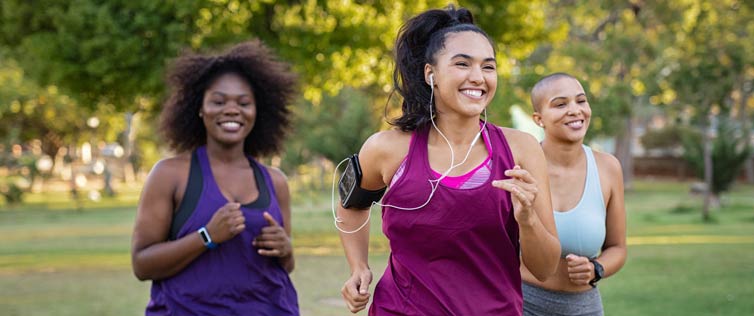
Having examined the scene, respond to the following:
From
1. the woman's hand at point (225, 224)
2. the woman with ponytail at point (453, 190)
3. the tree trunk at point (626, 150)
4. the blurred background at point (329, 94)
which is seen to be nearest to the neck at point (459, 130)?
the woman with ponytail at point (453, 190)

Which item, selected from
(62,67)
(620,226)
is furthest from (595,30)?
(620,226)

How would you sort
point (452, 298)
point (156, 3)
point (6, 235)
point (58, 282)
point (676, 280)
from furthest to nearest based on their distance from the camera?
point (6, 235) < point (156, 3) < point (58, 282) < point (676, 280) < point (452, 298)

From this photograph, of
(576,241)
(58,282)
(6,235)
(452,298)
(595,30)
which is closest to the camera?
(452,298)

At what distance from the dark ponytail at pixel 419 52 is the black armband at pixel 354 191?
0.73 feet

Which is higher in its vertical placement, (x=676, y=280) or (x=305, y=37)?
(x=305, y=37)

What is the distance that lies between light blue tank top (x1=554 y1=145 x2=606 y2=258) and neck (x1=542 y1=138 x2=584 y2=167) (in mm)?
168

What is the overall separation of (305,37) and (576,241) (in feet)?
41.3

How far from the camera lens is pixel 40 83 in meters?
17.2

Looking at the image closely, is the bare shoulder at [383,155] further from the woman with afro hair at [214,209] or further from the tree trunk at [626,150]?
the tree trunk at [626,150]

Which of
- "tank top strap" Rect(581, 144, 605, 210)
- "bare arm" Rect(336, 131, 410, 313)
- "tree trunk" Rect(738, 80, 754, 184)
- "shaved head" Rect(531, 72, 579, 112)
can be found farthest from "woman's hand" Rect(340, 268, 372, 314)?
"tree trunk" Rect(738, 80, 754, 184)

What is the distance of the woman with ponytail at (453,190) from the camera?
2988 millimetres

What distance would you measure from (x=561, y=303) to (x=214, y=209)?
64.2 inches

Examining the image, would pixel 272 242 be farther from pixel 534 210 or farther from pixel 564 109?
pixel 534 210

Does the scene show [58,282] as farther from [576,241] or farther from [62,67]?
[576,241]
